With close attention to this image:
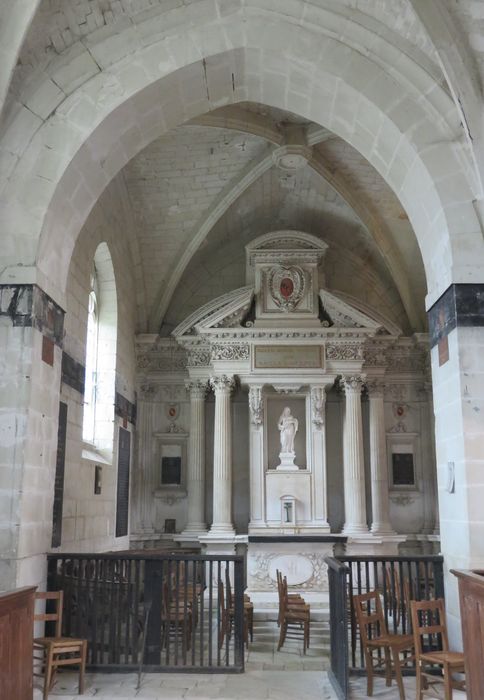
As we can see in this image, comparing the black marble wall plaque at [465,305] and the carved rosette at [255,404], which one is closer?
the black marble wall plaque at [465,305]

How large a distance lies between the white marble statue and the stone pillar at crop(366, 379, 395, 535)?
1.48 meters

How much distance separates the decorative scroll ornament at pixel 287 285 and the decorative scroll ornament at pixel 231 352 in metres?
1.04

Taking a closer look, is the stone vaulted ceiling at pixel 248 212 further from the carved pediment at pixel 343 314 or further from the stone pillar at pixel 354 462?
the stone pillar at pixel 354 462

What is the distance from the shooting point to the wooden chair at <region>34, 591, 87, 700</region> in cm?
588

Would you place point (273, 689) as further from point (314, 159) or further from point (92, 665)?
point (314, 159)

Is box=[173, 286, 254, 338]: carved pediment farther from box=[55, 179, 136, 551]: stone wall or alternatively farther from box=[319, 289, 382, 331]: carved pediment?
box=[319, 289, 382, 331]: carved pediment

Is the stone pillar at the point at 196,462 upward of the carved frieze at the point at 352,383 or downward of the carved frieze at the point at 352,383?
downward

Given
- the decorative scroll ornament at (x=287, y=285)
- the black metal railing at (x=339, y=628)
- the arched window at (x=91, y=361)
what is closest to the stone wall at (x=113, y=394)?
the arched window at (x=91, y=361)

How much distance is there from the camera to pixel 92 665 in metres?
6.62

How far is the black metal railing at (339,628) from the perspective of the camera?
19.2ft

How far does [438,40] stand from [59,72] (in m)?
3.75

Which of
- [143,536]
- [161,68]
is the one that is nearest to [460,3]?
[161,68]

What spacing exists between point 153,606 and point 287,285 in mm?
7151

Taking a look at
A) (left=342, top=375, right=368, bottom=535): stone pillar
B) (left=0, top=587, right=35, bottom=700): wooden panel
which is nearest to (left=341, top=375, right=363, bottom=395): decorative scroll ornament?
(left=342, top=375, right=368, bottom=535): stone pillar
